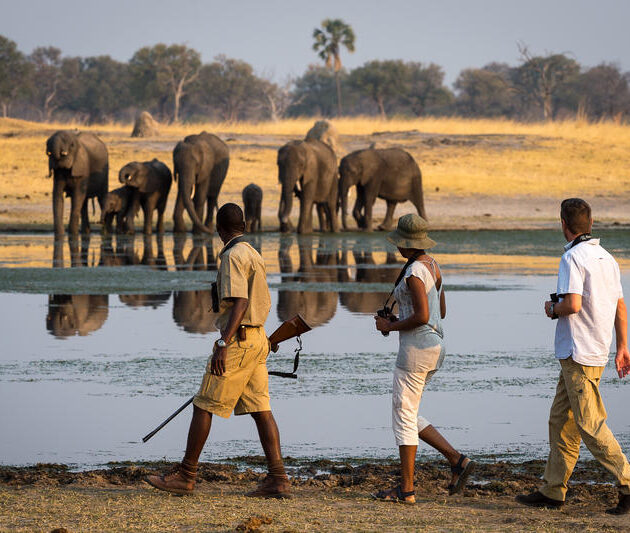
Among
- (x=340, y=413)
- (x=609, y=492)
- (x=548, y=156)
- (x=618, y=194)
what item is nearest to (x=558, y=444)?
(x=609, y=492)

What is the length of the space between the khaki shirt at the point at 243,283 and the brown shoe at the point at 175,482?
775mm

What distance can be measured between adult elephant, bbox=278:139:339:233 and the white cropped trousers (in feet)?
67.6

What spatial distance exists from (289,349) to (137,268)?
8.13 m

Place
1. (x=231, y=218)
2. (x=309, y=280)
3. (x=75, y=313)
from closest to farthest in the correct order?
1. (x=231, y=218)
2. (x=75, y=313)
3. (x=309, y=280)

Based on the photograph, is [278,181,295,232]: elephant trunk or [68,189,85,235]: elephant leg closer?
[68,189,85,235]: elephant leg

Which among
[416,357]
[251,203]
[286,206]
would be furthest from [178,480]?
[286,206]

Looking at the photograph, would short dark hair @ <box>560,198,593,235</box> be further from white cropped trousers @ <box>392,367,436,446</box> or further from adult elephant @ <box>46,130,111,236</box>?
adult elephant @ <box>46,130,111,236</box>

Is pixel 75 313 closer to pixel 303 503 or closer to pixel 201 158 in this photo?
pixel 303 503

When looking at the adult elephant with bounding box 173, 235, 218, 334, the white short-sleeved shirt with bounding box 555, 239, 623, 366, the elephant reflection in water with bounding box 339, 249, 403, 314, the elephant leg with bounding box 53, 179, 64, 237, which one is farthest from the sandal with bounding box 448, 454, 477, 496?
the elephant leg with bounding box 53, 179, 64, 237

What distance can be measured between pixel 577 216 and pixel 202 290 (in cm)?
1007

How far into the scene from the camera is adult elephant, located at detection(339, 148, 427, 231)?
29734mm

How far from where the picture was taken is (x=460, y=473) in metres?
6.66

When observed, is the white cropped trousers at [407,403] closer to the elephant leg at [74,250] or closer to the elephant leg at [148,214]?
the elephant leg at [74,250]

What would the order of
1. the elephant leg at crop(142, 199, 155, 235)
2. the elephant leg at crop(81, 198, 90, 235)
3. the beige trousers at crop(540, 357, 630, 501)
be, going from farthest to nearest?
1. the elephant leg at crop(81, 198, 90, 235)
2. the elephant leg at crop(142, 199, 155, 235)
3. the beige trousers at crop(540, 357, 630, 501)
